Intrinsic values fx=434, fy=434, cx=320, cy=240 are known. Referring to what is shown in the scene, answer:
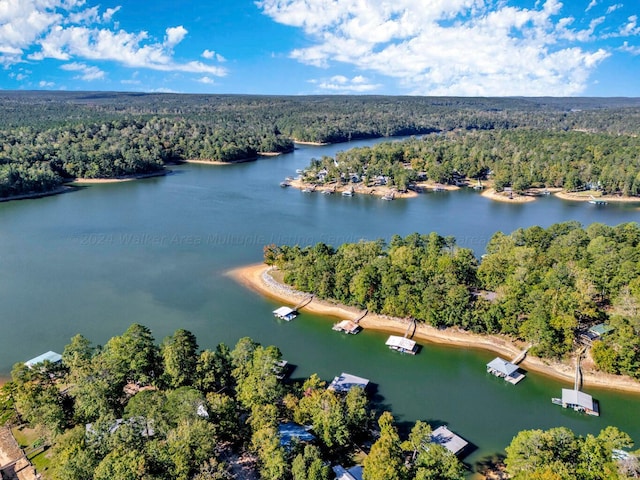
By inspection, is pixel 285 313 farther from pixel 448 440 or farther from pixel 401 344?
pixel 448 440

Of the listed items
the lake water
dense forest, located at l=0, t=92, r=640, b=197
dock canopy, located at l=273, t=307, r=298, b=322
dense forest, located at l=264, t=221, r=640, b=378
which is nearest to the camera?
the lake water

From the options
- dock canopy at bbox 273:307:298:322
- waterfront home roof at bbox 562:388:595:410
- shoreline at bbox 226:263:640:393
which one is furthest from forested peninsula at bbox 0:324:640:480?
shoreline at bbox 226:263:640:393

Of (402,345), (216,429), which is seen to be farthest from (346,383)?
(216,429)

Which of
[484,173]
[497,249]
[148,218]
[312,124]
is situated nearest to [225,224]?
[148,218]

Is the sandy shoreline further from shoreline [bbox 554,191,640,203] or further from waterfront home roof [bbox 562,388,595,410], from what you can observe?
waterfront home roof [bbox 562,388,595,410]

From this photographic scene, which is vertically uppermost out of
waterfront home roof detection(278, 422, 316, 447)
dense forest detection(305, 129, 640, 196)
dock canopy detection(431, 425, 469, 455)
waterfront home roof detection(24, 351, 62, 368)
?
dense forest detection(305, 129, 640, 196)
